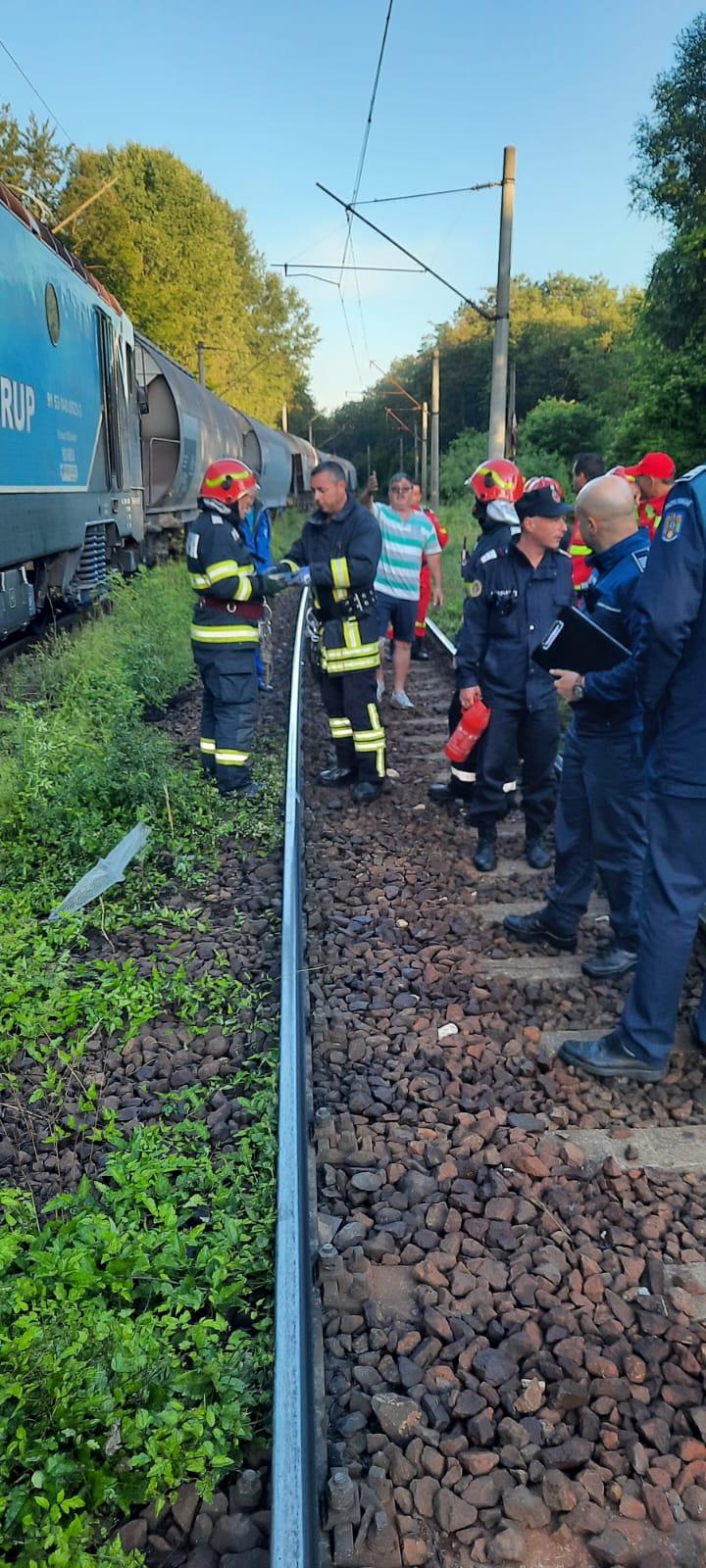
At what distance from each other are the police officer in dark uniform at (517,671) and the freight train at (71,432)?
3261 mm

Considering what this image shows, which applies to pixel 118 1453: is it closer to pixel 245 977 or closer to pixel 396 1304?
pixel 396 1304

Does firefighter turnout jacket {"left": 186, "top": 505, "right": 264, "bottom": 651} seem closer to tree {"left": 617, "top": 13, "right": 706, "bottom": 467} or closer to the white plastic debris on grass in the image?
the white plastic debris on grass

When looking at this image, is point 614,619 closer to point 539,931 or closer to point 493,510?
point 539,931

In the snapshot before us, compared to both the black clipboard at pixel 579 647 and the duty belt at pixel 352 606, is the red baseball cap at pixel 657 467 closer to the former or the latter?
the duty belt at pixel 352 606

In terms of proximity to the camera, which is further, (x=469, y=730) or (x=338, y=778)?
(x=338, y=778)

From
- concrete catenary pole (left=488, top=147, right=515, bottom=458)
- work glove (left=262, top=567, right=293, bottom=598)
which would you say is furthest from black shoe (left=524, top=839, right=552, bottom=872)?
concrete catenary pole (left=488, top=147, right=515, bottom=458)

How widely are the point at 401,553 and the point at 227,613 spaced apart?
9.19 feet

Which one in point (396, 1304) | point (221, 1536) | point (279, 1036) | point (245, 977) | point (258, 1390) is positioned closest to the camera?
point (221, 1536)

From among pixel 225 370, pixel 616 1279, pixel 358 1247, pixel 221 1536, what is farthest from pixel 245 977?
pixel 225 370

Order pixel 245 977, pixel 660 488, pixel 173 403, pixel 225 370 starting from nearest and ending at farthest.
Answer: pixel 245 977, pixel 660 488, pixel 173 403, pixel 225 370

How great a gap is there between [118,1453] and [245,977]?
2.02m

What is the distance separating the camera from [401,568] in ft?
26.6

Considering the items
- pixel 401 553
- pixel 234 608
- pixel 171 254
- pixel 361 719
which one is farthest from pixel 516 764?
pixel 171 254

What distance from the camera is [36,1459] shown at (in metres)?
1.93
